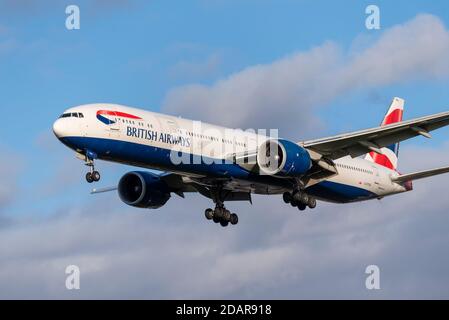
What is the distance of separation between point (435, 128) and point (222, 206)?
14.2 meters

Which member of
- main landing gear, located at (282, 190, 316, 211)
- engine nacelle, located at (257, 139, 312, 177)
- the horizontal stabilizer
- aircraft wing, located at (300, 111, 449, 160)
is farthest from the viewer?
the horizontal stabilizer

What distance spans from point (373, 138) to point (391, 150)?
13625 millimetres

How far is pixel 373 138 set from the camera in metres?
61.4

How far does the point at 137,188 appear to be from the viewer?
68312mm

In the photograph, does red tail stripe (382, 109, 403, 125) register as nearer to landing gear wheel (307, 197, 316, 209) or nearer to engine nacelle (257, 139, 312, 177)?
landing gear wheel (307, 197, 316, 209)

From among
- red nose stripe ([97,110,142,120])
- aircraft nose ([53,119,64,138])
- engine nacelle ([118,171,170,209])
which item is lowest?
engine nacelle ([118,171,170,209])

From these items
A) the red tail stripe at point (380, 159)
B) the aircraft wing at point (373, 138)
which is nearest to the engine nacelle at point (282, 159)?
the aircraft wing at point (373, 138)

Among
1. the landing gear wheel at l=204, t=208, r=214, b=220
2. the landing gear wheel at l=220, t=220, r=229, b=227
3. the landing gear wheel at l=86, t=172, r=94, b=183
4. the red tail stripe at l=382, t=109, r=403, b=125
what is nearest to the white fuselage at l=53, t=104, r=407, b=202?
the landing gear wheel at l=86, t=172, r=94, b=183

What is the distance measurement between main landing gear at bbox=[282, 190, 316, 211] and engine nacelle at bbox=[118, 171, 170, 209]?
815 centimetres

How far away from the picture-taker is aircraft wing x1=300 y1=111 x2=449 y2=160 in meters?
58.8

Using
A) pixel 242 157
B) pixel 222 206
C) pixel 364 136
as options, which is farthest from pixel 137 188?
pixel 364 136
